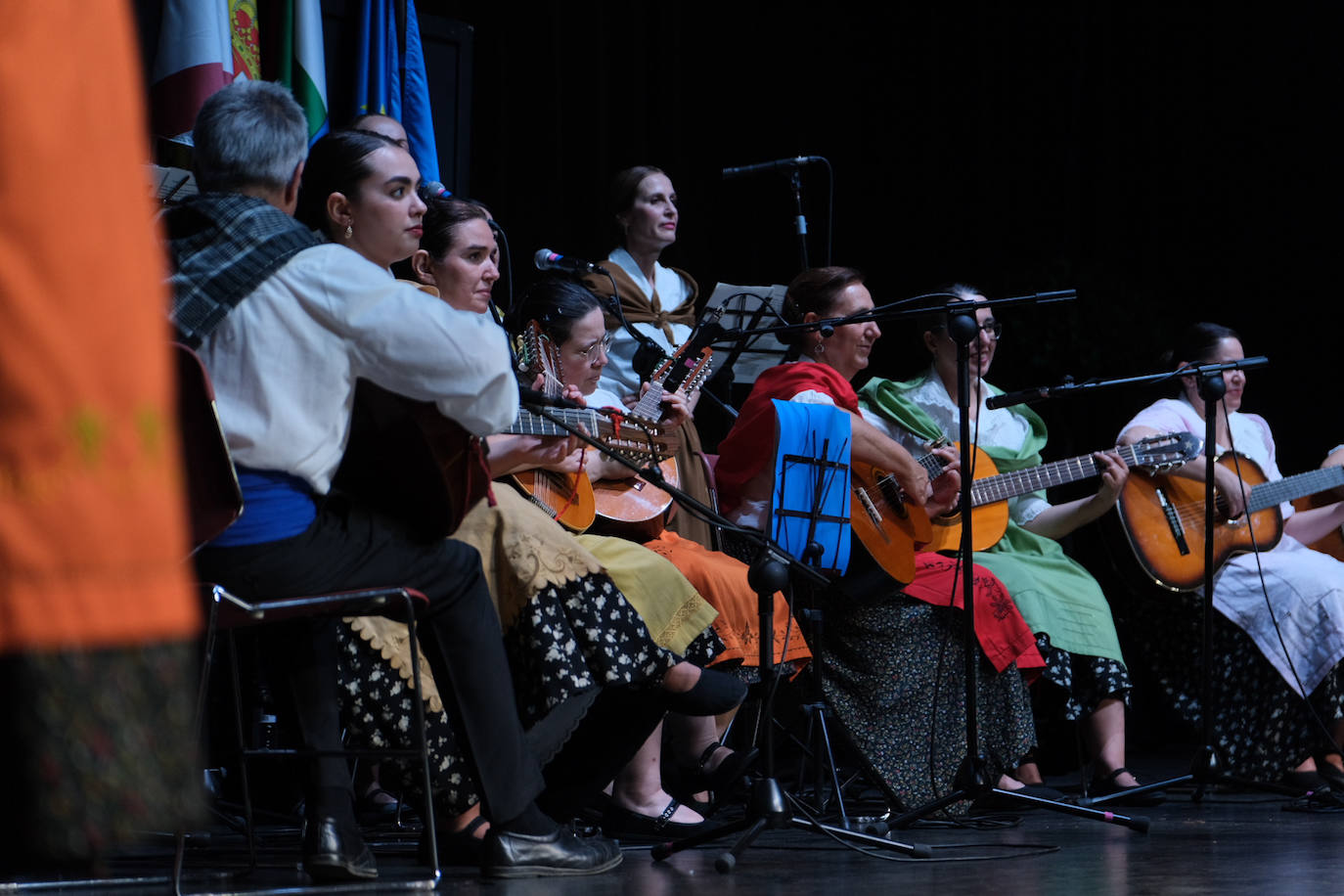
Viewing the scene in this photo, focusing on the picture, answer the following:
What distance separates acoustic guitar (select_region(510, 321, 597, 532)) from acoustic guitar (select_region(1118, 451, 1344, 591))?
180 centimetres

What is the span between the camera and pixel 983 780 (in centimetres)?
288

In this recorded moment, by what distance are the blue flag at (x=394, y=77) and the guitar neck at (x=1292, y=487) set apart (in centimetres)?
265

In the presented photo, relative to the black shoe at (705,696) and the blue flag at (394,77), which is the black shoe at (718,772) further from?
the blue flag at (394,77)

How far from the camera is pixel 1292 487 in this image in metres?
4.38

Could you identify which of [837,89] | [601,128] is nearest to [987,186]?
[837,89]

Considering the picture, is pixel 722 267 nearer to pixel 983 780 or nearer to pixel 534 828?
pixel 983 780

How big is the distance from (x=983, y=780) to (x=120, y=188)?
2.62 meters

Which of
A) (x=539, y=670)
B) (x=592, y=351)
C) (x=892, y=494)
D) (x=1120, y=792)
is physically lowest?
(x=1120, y=792)

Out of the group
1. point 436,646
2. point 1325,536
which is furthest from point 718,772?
point 1325,536

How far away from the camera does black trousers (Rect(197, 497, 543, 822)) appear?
7.14 ft

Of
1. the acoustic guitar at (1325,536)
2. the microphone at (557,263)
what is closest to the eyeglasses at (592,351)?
the microphone at (557,263)

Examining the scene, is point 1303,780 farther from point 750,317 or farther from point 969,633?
point 750,317

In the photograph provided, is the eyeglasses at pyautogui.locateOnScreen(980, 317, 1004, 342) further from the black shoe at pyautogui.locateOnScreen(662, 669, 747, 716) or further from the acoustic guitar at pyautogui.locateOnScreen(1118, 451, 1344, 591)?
the black shoe at pyautogui.locateOnScreen(662, 669, 747, 716)

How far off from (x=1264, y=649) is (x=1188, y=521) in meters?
0.42
